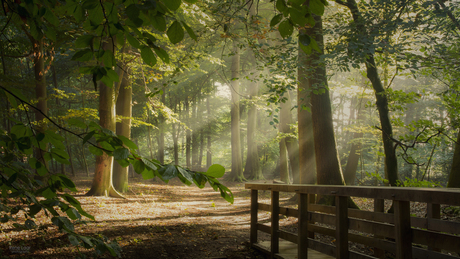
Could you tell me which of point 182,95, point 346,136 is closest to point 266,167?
point 346,136

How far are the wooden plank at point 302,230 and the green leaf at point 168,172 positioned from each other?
2.93 m

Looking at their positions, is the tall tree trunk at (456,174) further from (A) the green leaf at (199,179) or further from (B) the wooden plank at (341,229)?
(A) the green leaf at (199,179)

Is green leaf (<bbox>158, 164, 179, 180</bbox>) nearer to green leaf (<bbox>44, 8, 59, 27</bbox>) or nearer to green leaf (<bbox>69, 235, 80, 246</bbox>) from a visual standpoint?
green leaf (<bbox>69, 235, 80, 246</bbox>)

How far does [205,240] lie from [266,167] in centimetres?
2509

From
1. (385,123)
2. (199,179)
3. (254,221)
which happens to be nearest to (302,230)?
(254,221)

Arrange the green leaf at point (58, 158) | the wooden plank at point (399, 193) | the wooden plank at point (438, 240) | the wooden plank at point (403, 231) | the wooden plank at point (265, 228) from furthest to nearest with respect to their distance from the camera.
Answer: the wooden plank at point (265, 228), the wooden plank at point (403, 231), the wooden plank at point (438, 240), the wooden plank at point (399, 193), the green leaf at point (58, 158)

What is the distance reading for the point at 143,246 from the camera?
4.79m

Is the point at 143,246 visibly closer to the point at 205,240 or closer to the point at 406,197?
the point at 205,240

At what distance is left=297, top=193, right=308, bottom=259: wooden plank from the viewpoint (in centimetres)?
351

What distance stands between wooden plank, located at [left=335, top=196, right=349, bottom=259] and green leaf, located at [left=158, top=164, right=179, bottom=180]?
2504mm

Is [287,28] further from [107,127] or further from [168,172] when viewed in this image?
[107,127]

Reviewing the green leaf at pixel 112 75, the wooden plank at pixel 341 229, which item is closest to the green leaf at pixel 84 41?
the green leaf at pixel 112 75

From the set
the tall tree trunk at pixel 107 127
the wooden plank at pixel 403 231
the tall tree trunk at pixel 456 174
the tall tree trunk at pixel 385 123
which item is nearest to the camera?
the wooden plank at pixel 403 231

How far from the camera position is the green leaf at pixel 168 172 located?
102 cm
